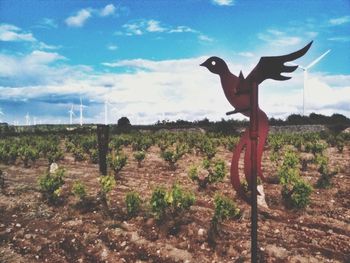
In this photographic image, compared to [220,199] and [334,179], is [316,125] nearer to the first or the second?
[334,179]

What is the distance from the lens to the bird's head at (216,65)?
464 centimetres

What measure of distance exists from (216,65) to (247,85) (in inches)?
17.0

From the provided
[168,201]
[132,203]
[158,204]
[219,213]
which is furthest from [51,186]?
[219,213]

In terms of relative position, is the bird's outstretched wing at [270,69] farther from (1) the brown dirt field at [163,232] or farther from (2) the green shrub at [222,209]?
(2) the green shrub at [222,209]

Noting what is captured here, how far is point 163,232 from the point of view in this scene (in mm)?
7715

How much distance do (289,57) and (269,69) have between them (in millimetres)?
266

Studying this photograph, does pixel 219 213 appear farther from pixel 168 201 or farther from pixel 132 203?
pixel 132 203

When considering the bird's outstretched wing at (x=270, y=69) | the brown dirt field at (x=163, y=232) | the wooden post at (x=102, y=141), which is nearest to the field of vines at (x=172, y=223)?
the brown dirt field at (x=163, y=232)

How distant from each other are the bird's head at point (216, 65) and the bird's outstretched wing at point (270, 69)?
0.34 meters

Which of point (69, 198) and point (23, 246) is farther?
point (69, 198)

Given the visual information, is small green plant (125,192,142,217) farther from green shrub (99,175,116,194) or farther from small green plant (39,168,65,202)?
small green plant (39,168,65,202)

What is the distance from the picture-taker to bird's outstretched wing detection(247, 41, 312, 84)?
4258mm

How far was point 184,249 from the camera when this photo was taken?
6.99m

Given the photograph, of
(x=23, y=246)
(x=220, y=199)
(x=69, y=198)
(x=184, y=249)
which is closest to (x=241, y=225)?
(x=220, y=199)
